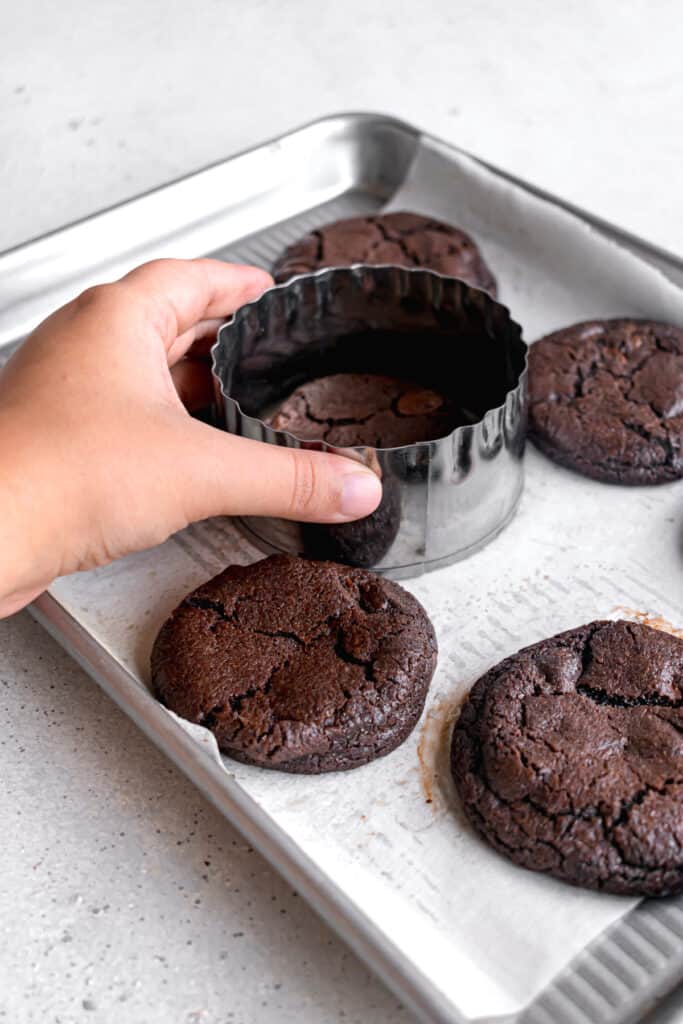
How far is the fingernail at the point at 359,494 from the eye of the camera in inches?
55.3

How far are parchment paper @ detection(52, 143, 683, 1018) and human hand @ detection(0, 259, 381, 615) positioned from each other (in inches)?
8.7

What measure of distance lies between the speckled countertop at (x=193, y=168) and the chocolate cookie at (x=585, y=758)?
171 mm

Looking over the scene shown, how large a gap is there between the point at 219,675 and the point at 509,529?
51 centimetres

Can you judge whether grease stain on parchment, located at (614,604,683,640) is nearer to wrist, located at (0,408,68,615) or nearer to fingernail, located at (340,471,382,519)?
fingernail, located at (340,471,382,519)

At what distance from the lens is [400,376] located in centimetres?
186

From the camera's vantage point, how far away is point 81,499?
4.18 ft

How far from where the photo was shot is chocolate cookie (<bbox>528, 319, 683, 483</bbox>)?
66.9 inches

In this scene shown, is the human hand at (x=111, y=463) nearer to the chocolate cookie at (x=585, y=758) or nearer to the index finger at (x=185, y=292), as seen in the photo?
the index finger at (x=185, y=292)

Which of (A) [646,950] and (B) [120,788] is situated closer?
(A) [646,950]

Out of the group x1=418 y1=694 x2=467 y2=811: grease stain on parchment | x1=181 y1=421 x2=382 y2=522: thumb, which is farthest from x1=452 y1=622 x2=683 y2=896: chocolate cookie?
x1=181 y1=421 x2=382 y2=522: thumb

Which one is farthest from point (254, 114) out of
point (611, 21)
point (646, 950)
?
point (646, 950)

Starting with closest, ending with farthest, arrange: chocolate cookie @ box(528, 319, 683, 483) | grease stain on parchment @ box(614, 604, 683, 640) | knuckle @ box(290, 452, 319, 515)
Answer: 1. knuckle @ box(290, 452, 319, 515)
2. grease stain on parchment @ box(614, 604, 683, 640)
3. chocolate cookie @ box(528, 319, 683, 483)

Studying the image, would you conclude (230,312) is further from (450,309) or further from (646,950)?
(646,950)

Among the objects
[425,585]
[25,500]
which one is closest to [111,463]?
[25,500]
